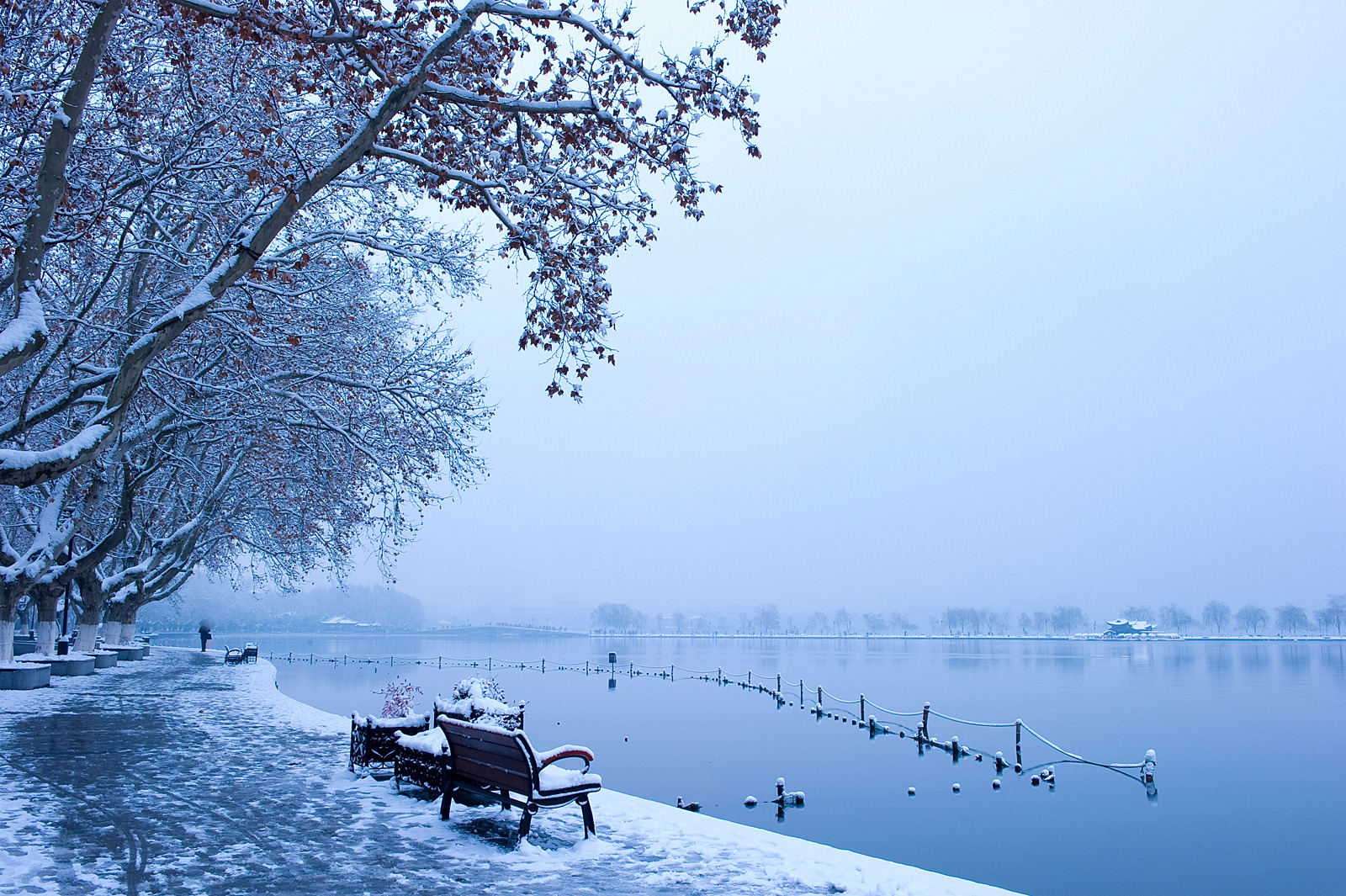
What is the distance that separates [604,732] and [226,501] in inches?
629

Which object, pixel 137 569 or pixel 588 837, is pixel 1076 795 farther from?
pixel 137 569

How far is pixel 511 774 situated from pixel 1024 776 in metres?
23.8

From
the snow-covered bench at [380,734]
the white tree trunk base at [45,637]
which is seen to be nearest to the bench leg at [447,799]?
the snow-covered bench at [380,734]

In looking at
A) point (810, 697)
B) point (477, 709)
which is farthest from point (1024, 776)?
point (810, 697)

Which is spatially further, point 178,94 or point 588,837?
point 178,94

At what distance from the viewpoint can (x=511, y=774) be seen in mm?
7977

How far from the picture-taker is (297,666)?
224 feet

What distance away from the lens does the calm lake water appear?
712 inches

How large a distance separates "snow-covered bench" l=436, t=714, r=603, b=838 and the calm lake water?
11.1m

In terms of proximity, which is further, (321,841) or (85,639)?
(85,639)

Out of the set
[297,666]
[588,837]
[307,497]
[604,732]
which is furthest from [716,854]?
[297,666]

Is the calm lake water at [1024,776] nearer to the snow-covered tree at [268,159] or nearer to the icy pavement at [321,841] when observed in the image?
the icy pavement at [321,841]

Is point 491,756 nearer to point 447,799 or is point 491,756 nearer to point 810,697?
point 447,799

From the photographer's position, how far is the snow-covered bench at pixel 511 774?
784 cm
